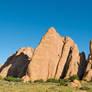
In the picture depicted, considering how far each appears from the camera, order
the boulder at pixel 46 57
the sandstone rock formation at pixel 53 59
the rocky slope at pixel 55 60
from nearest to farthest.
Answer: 1. the boulder at pixel 46 57
2. the rocky slope at pixel 55 60
3. the sandstone rock formation at pixel 53 59

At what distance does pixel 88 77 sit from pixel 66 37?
21414mm

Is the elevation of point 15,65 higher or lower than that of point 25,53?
lower

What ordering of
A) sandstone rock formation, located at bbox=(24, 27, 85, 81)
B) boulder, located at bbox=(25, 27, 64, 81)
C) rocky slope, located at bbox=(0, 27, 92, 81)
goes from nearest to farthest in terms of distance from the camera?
boulder, located at bbox=(25, 27, 64, 81), rocky slope, located at bbox=(0, 27, 92, 81), sandstone rock formation, located at bbox=(24, 27, 85, 81)

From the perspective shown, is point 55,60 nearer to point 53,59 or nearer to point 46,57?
point 53,59

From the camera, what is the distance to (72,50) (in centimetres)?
6094

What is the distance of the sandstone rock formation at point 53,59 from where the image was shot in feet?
176

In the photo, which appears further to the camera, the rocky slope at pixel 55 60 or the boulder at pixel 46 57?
the rocky slope at pixel 55 60

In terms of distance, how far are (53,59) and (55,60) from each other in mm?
889

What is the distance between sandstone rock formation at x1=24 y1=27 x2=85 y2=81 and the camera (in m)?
53.6

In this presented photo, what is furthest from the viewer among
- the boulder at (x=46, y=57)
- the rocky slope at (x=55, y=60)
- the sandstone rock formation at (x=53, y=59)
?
the sandstone rock formation at (x=53, y=59)

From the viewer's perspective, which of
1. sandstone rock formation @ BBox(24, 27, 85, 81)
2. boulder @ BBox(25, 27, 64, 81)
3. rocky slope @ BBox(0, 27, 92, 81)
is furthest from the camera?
sandstone rock formation @ BBox(24, 27, 85, 81)

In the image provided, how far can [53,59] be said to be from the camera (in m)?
57.3

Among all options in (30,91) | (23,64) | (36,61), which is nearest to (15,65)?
(23,64)

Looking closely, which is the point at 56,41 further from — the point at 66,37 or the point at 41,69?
the point at 41,69
